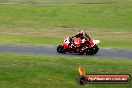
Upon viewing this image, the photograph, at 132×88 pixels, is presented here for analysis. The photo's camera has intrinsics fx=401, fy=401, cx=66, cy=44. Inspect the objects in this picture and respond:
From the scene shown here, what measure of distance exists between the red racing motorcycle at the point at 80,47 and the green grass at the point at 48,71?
576cm

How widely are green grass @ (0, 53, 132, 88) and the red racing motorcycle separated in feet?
18.9

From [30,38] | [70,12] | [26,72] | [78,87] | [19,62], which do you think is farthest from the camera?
[70,12]

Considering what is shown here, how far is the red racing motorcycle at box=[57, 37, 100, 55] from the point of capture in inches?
1181

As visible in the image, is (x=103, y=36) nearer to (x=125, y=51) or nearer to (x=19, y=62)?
(x=125, y=51)

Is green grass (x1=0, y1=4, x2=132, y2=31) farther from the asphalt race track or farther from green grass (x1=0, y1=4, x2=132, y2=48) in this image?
the asphalt race track

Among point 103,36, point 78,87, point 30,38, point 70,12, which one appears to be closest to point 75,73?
point 78,87

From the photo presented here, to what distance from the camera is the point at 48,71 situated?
20.2m

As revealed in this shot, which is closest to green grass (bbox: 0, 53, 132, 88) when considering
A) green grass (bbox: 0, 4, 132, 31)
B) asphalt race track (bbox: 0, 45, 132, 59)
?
asphalt race track (bbox: 0, 45, 132, 59)

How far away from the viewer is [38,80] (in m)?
18.9

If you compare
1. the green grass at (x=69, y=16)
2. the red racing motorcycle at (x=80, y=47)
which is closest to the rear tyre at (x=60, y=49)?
the red racing motorcycle at (x=80, y=47)

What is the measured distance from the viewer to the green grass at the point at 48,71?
1846 cm

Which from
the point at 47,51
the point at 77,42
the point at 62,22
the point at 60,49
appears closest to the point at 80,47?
the point at 77,42

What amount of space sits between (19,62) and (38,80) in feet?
13.0

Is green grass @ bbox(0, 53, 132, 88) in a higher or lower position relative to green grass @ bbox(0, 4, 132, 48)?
Answer: lower
